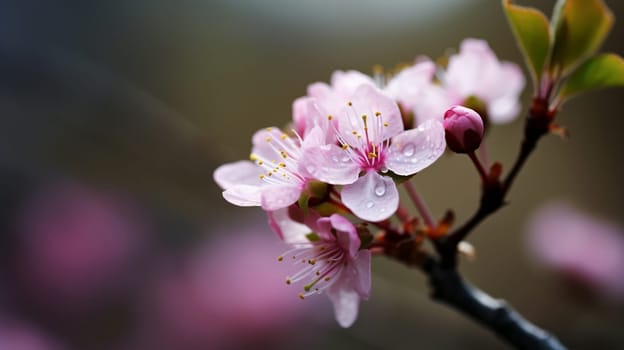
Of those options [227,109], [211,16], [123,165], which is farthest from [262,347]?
[211,16]

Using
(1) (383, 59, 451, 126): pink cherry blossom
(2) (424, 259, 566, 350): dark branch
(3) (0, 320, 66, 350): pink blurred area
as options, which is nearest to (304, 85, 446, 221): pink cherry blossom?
(1) (383, 59, 451, 126): pink cherry blossom

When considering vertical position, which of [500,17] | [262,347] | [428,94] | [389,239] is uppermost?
[428,94]

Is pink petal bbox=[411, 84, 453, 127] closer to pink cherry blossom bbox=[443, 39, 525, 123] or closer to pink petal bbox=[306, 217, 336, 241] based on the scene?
pink cherry blossom bbox=[443, 39, 525, 123]

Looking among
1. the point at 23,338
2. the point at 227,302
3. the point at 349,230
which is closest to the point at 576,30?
the point at 349,230

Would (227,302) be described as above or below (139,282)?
below

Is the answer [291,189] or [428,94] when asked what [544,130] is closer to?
[428,94]

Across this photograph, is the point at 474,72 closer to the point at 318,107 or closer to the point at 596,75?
the point at 596,75

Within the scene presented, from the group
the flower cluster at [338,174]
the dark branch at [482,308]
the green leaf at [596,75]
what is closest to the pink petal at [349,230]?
the flower cluster at [338,174]
